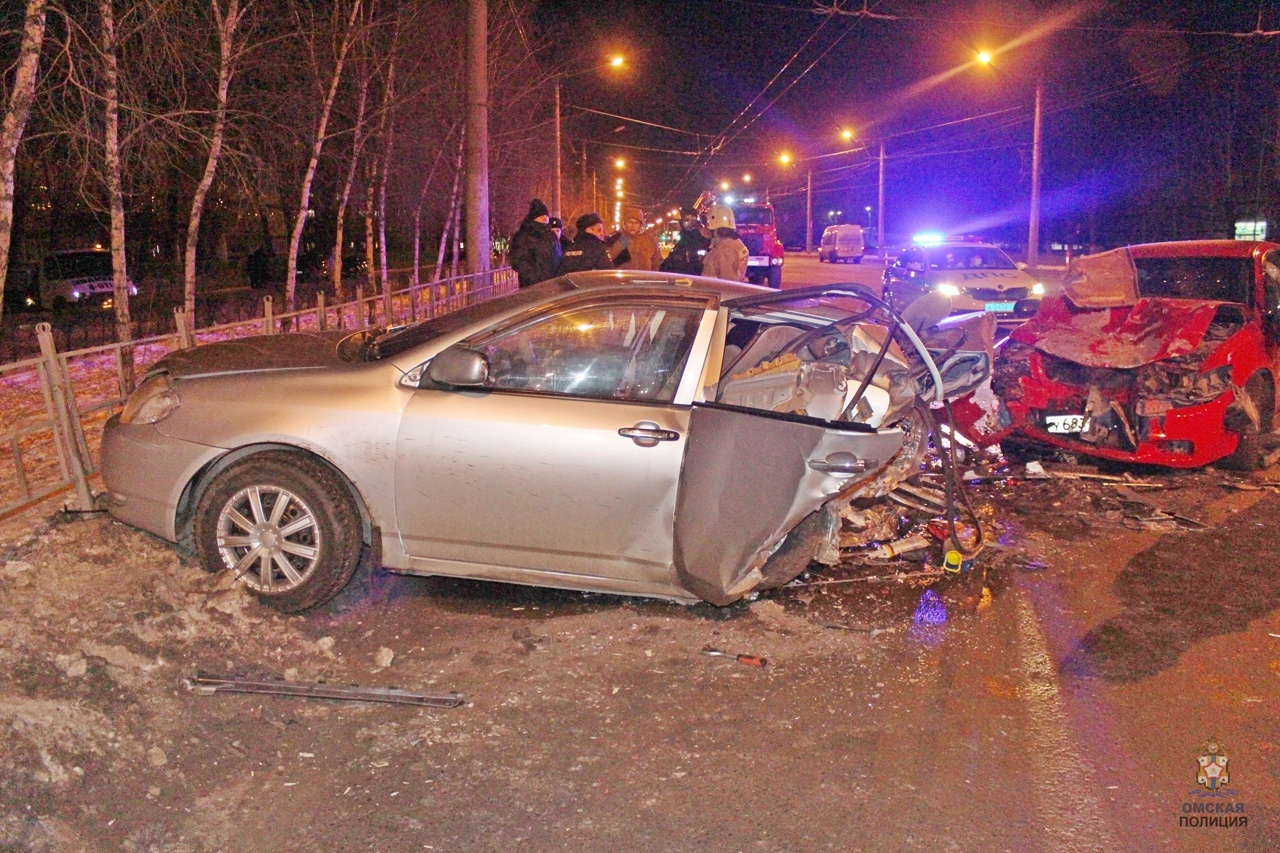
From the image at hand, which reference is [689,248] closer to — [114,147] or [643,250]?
[643,250]

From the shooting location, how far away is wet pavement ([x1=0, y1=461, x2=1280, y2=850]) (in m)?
3.32

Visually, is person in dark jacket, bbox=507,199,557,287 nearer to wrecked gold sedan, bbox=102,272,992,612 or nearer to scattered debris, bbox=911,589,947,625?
wrecked gold sedan, bbox=102,272,992,612

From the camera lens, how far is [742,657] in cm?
459

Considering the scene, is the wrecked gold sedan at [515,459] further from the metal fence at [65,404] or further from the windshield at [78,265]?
the windshield at [78,265]

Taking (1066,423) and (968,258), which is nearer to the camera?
(1066,423)

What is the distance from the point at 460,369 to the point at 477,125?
10.5 metres

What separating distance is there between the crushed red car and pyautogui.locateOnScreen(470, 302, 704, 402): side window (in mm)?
4116

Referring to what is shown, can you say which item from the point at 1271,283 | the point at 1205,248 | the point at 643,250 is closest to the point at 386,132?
the point at 643,250

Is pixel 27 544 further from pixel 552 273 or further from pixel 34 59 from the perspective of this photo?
pixel 552 273

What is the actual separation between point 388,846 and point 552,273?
9.71 meters

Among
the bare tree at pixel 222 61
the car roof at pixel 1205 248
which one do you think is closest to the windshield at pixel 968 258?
the car roof at pixel 1205 248

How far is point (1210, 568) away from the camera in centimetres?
589

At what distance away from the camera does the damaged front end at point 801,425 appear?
463 centimetres

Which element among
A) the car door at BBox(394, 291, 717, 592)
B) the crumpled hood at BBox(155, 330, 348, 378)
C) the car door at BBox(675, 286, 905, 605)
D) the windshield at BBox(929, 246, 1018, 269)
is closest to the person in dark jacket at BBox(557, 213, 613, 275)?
the crumpled hood at BBox(155, 330, 348, 378)
